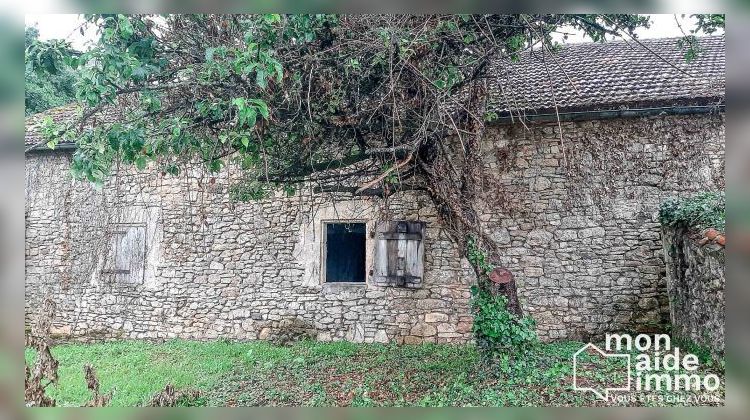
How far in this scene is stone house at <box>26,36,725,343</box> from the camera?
6191mm

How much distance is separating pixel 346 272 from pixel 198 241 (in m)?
2.62

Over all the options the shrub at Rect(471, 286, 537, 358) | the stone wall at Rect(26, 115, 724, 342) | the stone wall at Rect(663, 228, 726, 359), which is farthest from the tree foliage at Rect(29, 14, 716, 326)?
the stone wall at Rect(663, 228, 726, 359)

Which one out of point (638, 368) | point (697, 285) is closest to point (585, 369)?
point (638, 368)

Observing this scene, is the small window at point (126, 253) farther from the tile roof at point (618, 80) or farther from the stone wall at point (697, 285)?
the stone wall at point (697, 285)

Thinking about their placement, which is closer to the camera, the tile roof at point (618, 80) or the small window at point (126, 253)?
the tile roof at point (618, 80)

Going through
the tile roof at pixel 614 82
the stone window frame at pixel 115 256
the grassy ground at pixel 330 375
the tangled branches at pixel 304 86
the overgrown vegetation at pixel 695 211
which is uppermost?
the tile roof at pixel 614 82

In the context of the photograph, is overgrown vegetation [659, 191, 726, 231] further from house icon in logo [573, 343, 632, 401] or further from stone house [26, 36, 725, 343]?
house icon in logo [573, 343, 632, 401]

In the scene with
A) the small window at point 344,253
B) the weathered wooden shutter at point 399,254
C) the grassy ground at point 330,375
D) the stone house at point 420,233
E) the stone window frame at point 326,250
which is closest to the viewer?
the grassy ground at point 330,375

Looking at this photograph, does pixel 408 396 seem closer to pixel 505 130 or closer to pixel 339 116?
pixel 339 116

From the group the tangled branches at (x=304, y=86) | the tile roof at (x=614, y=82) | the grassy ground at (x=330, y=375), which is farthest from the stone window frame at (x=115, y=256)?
the tangled branches at (x=304, y=86)

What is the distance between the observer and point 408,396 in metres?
4.62

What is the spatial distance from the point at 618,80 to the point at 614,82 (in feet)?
0.31

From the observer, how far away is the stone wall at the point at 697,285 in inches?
182

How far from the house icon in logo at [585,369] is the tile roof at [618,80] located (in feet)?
10.4
